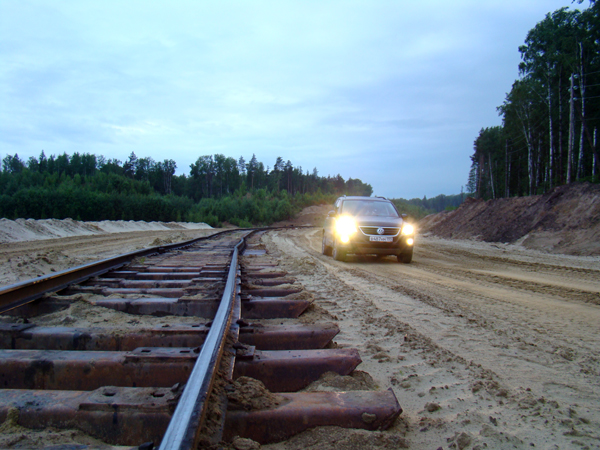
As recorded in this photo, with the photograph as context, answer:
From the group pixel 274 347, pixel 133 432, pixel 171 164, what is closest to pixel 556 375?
pixel 274 347

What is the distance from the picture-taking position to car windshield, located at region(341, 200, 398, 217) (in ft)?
32.3

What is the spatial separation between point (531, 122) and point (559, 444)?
148 ft

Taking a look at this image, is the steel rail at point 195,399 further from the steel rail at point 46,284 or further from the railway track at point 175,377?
the steel rail at point 46,284

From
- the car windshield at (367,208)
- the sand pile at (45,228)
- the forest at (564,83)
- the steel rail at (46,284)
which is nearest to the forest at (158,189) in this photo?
the sand pile at (45,228)

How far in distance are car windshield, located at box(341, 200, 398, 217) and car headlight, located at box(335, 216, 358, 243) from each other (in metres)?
0.49

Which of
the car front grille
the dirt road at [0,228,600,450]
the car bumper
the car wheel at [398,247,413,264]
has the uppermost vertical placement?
the car front grille

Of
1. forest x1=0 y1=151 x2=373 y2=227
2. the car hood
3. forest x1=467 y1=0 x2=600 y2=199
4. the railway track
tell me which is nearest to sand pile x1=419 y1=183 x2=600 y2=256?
forest x1=467 y1=0 x2=600 y2=199

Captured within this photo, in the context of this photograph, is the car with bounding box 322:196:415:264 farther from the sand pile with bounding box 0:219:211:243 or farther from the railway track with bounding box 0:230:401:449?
the sand pile with bounding box 0:219:211:243

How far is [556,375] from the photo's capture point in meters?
2.40

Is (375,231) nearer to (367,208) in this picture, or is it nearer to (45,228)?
(367,208)

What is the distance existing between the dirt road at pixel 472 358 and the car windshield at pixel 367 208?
3.95m

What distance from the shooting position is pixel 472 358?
2.68 metres

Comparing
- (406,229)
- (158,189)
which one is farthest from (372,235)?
(158,189)

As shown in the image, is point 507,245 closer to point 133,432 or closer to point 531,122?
point 133,432
